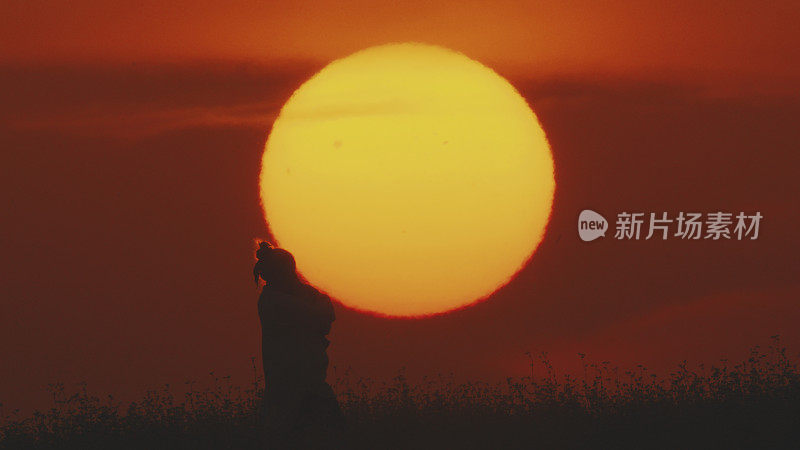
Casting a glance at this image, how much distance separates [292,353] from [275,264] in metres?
0.67

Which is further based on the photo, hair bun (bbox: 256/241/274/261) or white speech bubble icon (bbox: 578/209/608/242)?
white speech bubble icon (bbox: 578/209/608/242)

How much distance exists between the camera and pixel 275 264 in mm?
8312

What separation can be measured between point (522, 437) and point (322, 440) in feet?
4.94

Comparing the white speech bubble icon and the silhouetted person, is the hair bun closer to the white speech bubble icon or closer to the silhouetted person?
the silhouetted person

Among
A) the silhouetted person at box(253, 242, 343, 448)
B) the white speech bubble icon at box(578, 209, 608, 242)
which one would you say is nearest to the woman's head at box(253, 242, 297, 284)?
the silhouetted person at box(253, 242, 343, 448)

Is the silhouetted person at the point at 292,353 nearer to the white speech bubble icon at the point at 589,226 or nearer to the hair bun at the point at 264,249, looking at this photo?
the hair bun at the point at 264,249

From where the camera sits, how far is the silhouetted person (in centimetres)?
835

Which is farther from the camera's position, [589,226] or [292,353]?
[589,226]

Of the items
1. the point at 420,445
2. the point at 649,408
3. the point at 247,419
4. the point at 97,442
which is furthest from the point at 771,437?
the point at 97,442

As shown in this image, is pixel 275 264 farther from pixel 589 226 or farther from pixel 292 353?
pixel 589 226

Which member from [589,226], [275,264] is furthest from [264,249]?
[589,226]

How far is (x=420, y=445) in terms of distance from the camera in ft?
28.8

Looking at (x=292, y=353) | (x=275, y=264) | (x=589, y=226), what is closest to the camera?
(x=275, y=264)

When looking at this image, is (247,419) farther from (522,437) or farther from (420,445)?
(522,437)
